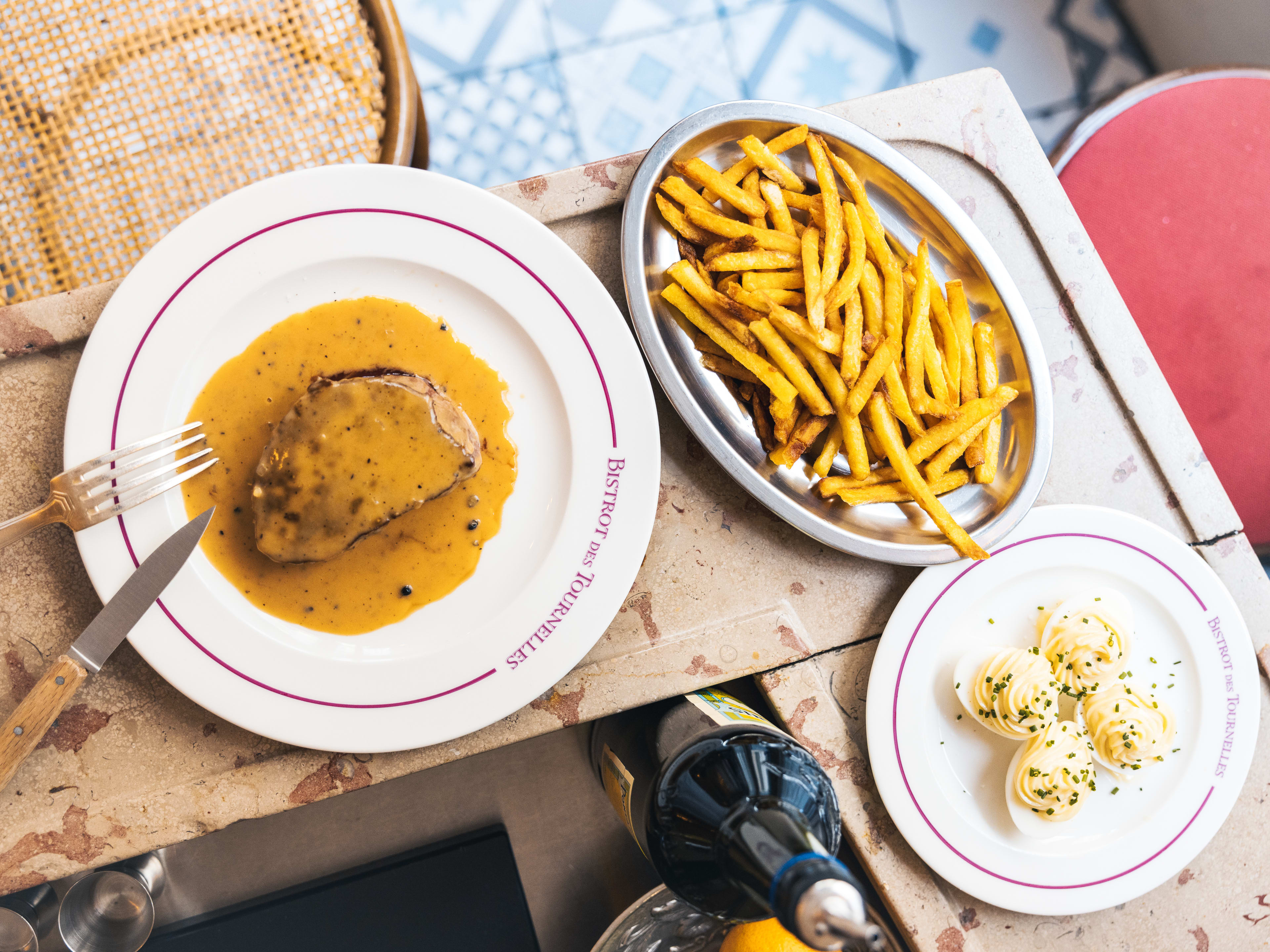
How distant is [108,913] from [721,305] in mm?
1907

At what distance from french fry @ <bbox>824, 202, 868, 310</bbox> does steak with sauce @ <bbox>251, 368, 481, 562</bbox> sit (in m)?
0.78

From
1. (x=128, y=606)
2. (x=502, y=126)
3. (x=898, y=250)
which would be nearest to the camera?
(x=128, y=606)

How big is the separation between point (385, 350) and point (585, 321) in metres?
0.42

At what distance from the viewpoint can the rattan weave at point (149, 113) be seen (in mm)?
1753

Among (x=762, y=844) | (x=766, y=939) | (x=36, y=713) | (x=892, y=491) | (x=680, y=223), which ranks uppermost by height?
(x=680, y=223)

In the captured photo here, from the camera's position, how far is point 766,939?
1420 mm

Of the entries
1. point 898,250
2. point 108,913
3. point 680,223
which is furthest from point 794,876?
point 108,913

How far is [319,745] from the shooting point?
1425mm

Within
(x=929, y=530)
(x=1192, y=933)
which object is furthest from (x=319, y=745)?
(x=1192, y=933)

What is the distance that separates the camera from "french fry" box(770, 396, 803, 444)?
1501mm

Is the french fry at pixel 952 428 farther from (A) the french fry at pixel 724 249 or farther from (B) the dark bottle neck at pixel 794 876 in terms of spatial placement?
(B) the dark bottle neck at pixel 794 876

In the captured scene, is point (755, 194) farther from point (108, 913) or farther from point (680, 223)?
point (108, 913)

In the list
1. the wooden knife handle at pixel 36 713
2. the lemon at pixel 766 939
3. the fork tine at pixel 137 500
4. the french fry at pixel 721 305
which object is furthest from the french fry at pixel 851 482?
the wooden knife handle at pixel 36 713

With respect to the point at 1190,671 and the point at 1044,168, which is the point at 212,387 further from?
the point at 1190,671
